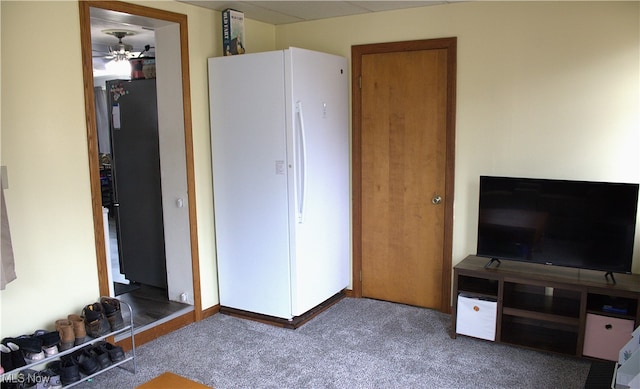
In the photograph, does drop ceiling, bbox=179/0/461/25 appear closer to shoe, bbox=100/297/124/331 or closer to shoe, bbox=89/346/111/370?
shoe, bbox=100/297/124/331

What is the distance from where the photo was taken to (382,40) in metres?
3.90

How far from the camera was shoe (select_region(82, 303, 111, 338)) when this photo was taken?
2.80 meters

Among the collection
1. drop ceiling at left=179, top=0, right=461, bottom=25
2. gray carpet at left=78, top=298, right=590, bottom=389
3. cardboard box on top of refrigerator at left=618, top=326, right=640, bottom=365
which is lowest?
gray carpet at left=78, top=298, right=590, bottom=389

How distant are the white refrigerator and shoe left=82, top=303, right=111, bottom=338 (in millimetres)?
1132

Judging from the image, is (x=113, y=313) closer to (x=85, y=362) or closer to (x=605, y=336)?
(x=85, y=362)

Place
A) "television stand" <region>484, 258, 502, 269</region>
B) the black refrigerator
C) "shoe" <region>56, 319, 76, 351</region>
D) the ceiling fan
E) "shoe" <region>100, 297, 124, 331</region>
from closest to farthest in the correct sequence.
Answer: "shoe" <region>56, 319, 76, 351</region> → "shoe" <region>100, 297, 124, 331</region> → "television stand" <region>484, 258, 502, 269</region> → the black refrigerator → the ceiling fan

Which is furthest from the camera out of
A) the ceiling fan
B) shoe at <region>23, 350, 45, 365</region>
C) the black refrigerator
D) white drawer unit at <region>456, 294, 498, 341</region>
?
the ceiling fan

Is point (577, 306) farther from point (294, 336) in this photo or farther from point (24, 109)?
point (24, 109)

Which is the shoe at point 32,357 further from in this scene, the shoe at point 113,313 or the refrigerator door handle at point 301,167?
the refrigerator door handle at point 301,167

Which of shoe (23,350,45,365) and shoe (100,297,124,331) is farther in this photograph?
shoe (100,297,124,331)

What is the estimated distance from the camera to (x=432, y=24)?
3.71 meters

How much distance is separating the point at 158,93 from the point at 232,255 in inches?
52.5

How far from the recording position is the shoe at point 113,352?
2.92 metres

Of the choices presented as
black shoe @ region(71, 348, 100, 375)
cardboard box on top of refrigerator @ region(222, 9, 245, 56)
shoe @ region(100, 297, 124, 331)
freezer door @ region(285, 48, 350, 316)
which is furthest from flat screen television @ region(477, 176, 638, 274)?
Result: black shoe @ region(71, 348, 100, 375)
